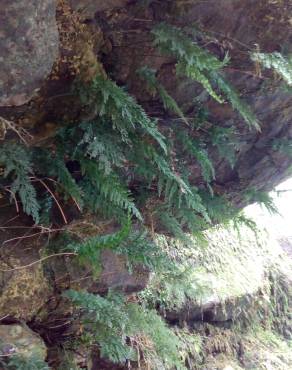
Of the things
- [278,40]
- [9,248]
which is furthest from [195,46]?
[9,248]

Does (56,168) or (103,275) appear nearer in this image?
(56,168)

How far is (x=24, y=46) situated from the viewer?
1.74m

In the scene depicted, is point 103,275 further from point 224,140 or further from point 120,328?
point 224,140

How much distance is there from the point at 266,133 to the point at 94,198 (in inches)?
57.0

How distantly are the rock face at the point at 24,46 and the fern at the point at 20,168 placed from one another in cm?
37

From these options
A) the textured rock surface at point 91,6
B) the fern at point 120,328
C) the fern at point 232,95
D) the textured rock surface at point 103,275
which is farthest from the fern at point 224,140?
the fern at point 120,328

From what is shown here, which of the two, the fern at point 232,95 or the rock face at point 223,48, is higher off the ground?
the rock face at point 223,48

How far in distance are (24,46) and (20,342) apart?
156cm

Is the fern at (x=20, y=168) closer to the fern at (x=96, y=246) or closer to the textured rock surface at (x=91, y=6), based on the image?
the fern at (x=96, y=246)

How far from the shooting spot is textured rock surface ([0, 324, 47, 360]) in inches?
90.2

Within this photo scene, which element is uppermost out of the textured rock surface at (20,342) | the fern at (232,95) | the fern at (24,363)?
the fern at (232,95)

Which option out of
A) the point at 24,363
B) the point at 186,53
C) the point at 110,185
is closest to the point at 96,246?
the point at 110,185

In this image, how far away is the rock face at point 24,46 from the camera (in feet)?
5.47

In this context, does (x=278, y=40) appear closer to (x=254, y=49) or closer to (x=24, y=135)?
(x=254, y=49)
